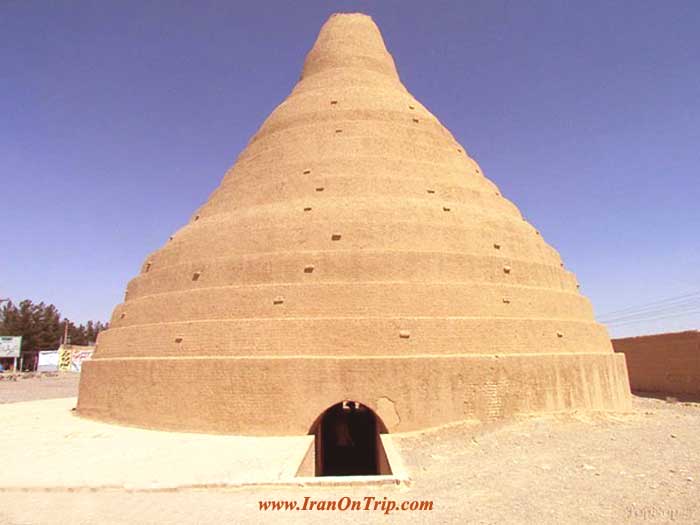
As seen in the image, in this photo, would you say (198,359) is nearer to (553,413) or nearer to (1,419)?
(1,419)

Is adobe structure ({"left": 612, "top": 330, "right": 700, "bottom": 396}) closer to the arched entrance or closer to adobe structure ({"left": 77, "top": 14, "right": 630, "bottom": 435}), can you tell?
adobe structure ({"left": 77, "top": 14, "right": 630, "bottom": 435})

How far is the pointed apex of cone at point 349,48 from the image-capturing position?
787 inches

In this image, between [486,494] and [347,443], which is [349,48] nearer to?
[347,443]

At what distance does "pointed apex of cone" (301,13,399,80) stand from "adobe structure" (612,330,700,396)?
17.2 m

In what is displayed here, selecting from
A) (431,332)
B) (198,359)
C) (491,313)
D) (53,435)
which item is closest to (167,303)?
(198,359)

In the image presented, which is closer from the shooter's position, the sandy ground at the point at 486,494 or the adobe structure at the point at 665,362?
the sandy ground at the point at 486,494

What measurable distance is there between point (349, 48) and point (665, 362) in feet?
65.8

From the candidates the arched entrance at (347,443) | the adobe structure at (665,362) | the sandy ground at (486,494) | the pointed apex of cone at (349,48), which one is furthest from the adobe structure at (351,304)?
the adobe structure at (665,362)

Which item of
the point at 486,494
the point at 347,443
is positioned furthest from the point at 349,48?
the point at 486,494

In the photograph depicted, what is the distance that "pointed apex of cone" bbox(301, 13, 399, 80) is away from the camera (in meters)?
20.0

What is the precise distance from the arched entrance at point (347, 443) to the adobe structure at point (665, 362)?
14951mm

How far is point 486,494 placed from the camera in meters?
6.92

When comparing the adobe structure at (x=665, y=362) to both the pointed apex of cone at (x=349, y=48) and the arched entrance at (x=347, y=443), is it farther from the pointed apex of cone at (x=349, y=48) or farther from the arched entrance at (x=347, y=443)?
the pointed apex of cone at (x=349, y=48)

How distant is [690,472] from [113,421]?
12.5 meters
